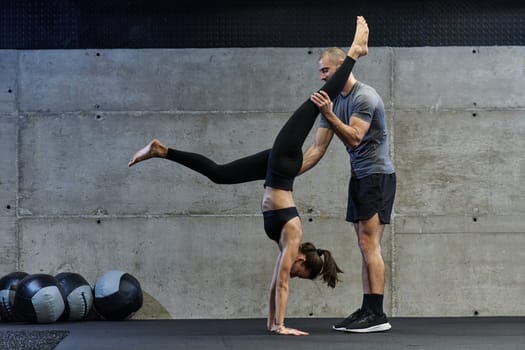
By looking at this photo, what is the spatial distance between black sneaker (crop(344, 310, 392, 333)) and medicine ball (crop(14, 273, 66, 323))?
6.44 ft

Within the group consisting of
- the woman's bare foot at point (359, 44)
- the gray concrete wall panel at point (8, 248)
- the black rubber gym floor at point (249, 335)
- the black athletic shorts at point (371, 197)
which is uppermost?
the woman's bare foot at point (359, 44)

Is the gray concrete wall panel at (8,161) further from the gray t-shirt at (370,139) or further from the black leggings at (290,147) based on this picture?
the gray t-shirt at (370,139)

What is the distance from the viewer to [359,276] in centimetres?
653

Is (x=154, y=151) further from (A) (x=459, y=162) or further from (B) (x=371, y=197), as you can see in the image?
(A) (x=459, y=162)

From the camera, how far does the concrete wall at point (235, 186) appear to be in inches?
256

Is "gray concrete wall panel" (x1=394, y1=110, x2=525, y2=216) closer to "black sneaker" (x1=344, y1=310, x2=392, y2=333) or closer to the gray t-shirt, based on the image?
the gray t-shirt

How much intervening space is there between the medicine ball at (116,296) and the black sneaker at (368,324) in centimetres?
170

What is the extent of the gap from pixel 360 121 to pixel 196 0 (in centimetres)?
237

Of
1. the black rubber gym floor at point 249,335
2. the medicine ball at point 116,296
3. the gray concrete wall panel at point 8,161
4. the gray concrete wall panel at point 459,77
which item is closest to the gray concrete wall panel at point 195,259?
the gray concrete wall panel at point 8,161

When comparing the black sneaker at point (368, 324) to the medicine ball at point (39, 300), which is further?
the medicine ball at point (39, 300)

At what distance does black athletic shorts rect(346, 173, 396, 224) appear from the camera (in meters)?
4.89

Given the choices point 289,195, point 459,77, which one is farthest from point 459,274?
point 289,195

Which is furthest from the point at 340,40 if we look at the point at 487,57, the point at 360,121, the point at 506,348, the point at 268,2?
the point at 506,348

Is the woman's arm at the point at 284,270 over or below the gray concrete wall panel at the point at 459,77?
below
